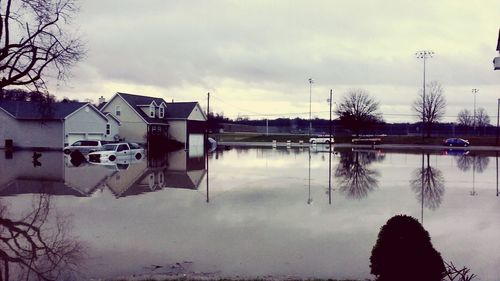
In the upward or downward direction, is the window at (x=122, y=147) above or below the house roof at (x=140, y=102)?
below

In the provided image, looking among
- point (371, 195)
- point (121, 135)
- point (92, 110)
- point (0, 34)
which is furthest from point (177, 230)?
point (121, 135)

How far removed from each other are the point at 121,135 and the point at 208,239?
48393 millimetres

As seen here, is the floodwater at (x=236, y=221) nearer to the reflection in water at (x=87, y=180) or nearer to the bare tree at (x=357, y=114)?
the reflection in water at (x=87, y=180)

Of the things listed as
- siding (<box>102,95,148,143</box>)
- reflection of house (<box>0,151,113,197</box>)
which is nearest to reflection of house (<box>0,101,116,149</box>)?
siding (<box>102,95,148,143</box>)

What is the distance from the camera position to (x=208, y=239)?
9.85 meters

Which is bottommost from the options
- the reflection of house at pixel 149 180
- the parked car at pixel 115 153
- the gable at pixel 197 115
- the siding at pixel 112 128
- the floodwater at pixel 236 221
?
the floodwater at pixel 236 221

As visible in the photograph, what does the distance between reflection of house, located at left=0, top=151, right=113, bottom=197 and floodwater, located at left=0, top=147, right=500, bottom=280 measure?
0.09 meters

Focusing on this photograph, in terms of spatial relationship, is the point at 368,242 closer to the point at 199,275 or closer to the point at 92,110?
the point at 199,275

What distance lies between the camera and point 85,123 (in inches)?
1903

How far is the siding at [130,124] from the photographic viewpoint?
54875 mm

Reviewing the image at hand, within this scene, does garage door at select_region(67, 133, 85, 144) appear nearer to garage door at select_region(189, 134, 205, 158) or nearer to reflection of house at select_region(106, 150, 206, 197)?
garage door at select_region(189, 134, 205, 158)

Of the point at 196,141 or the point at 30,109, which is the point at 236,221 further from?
the point at 196,141

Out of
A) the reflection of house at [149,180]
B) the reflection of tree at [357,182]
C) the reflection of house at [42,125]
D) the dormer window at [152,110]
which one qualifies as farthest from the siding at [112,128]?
the reflection of tree at [357,182]

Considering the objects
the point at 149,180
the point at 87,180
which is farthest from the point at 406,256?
the point at 87,180
